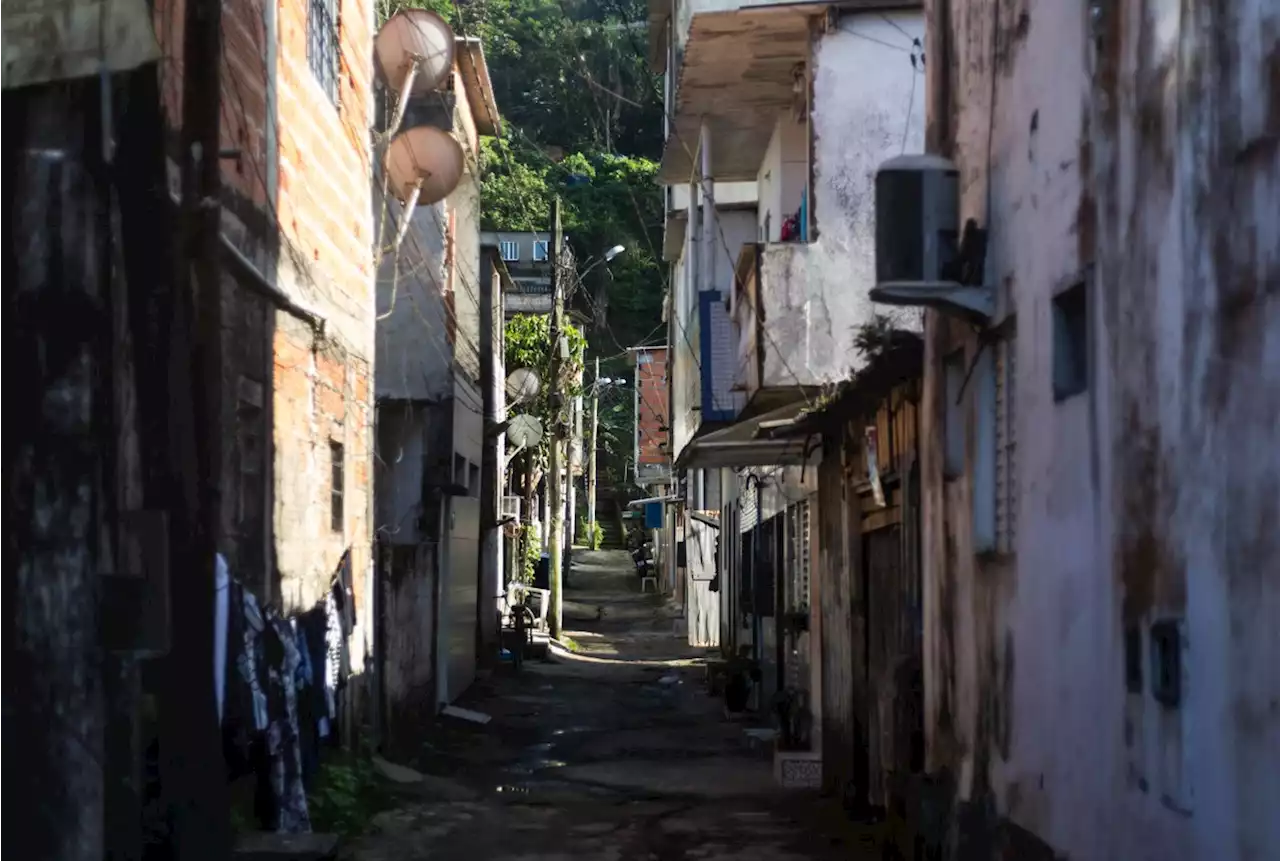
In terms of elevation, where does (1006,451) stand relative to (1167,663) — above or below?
above

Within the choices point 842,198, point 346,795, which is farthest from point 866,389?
point 346,795

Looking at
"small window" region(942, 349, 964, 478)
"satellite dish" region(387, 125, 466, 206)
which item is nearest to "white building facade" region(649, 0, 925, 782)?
"small window" region(942, 349, 964, 478)

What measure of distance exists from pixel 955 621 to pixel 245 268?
4840 mm

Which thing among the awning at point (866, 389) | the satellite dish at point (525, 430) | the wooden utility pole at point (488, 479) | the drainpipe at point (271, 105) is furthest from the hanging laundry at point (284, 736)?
the satellite dish at point (525, 430)

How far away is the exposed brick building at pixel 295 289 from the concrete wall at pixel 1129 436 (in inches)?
177

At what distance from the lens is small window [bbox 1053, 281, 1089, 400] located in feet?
22.8

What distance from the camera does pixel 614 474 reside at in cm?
6612

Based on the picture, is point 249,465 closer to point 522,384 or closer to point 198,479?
point 198,479

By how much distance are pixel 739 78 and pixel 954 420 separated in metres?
8.10

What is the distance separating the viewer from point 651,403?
56438 mm

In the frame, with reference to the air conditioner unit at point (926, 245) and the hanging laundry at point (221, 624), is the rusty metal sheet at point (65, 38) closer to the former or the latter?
the hanging laundry at point (221, 624)

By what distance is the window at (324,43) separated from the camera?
476 inches

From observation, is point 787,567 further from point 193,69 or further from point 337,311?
point 193,69

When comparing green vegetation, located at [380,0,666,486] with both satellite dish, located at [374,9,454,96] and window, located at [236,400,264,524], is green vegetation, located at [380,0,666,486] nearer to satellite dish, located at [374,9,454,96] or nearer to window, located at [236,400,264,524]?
satellite dish, located at [374,9,454,96]
